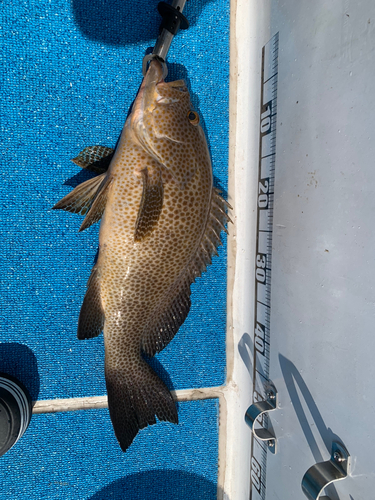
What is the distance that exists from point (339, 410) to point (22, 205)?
6.01 ft

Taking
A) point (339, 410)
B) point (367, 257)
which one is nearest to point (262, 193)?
point (367, 257)

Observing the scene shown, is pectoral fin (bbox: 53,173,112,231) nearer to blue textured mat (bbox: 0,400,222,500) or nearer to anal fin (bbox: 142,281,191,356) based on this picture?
anal fin (bbox: 142,281,191,356)

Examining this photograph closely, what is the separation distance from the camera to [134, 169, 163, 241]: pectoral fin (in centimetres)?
139

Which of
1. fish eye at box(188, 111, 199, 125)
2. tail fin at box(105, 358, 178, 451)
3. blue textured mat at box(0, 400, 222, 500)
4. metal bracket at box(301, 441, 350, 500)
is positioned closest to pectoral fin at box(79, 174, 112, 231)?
fish eye at box(188, 111, 199, 125)

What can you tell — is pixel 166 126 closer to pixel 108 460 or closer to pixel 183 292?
pixel 183 292

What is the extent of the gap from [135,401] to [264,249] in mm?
1107

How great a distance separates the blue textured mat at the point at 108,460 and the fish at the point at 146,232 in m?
0.31

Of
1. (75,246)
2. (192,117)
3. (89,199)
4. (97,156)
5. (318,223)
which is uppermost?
(192,117)

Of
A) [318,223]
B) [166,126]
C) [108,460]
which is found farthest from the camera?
[108,460]

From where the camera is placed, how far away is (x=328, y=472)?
45.9 inches

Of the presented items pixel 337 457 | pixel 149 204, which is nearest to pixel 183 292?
pixel 149 204

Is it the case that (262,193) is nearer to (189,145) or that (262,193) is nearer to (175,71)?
(189,145)

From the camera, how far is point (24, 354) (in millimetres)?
1812

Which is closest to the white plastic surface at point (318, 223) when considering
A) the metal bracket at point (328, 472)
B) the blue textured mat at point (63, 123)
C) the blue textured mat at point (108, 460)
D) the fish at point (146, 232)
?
the metal bracket at point (328, 472)
